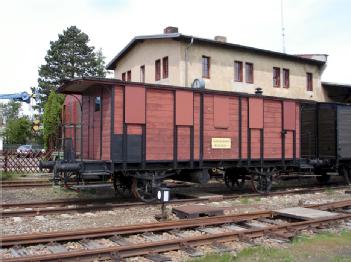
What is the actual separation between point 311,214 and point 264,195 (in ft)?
14.9

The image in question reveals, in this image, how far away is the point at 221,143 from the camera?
14.0 metres

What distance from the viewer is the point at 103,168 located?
39.0 ft

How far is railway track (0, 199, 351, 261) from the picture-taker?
690 cm

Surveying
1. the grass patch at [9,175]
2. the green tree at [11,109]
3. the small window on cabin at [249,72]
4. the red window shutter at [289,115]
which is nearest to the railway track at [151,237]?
the red window shutter at [289,115]

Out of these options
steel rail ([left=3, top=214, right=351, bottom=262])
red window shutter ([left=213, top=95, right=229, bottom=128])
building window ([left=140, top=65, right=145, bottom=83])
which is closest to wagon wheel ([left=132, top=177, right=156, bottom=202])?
red window shutter ([left=213, top=95, right=229, bottom=128])

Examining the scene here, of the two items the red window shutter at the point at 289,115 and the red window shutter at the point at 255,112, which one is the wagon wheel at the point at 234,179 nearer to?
the red window shutter at the point at 255,112

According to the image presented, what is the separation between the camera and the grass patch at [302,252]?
6.97 meters

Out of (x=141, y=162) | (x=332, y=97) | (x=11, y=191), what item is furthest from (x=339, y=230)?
(x=332, y=97)

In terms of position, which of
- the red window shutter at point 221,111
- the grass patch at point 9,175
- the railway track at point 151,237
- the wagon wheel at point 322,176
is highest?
the red window shutter at point 221,111

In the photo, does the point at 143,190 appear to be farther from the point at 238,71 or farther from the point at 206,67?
the point at 238,71

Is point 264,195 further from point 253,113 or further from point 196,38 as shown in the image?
point 196,38

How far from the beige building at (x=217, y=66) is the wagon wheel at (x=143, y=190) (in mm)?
14012

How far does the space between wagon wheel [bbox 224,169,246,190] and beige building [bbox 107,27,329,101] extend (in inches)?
421

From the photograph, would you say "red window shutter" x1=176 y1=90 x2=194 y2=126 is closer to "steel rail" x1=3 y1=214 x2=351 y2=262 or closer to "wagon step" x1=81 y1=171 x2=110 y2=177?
"wagon step" x1=81 y1=171 x2=110 y2=177
